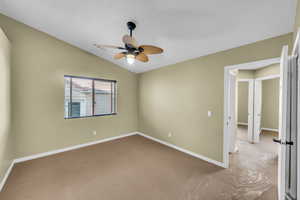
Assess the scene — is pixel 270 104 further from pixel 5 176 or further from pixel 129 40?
pixel 5 176

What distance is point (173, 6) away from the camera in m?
1.57

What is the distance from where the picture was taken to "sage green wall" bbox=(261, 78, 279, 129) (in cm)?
511

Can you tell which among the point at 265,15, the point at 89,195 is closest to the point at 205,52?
the point at 265,15

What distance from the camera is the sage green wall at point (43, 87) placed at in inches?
100

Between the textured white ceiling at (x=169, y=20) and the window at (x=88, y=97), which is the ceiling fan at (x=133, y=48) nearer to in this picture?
the textured white ceiling at (x=169, y=20)

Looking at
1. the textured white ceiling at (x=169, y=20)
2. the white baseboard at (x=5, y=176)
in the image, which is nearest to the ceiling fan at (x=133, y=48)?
the textured white ceiling at (x=169, y=20)

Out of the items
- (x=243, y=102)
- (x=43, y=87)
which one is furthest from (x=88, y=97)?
(x=243, y=102)

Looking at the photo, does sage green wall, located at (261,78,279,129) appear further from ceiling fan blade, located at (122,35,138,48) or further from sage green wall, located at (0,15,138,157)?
sage green wall, located at (0,15,138,157)

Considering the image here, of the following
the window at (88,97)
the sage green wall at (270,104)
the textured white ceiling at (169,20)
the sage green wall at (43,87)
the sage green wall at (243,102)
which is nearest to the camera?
the textured white ceiling at (169,20)

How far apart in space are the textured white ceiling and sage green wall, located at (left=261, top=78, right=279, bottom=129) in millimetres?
4910

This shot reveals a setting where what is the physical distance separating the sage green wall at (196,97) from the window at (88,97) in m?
1.45

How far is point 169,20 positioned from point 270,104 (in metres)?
6.31

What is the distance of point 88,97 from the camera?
3.64 m

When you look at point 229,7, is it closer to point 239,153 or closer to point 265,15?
point 265,15
